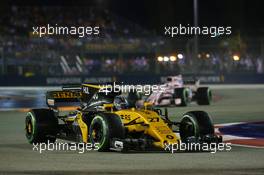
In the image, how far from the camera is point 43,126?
1311 centimetres

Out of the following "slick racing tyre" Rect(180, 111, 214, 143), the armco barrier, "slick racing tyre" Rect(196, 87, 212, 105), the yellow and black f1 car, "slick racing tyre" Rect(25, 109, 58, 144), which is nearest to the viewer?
the yellow and black f1 car

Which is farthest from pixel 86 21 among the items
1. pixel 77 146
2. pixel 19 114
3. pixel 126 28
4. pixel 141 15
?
pixel 77 146

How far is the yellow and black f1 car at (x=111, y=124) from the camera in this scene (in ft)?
38.4

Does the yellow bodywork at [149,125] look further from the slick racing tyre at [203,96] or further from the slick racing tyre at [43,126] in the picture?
the slick racing tyre at [203,96]

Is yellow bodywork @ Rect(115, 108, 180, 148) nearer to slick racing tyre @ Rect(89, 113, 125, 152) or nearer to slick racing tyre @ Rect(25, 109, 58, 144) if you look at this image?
slick racing tyre @ Rect(89, 113, 125, 152)

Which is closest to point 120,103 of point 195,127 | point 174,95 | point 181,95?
point 195,127

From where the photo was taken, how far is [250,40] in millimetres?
41531

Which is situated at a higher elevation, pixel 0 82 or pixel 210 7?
pixel 210 7

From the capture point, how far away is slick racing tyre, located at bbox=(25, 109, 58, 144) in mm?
13117

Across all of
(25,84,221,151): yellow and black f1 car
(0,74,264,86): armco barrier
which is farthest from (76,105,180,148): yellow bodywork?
(0,74,264,86): armco barrier

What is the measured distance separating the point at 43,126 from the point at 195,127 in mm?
2726

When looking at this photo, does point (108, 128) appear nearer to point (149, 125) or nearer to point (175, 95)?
point (149, 125)

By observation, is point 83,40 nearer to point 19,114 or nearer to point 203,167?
point 19,114

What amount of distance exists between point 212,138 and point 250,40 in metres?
30.2
